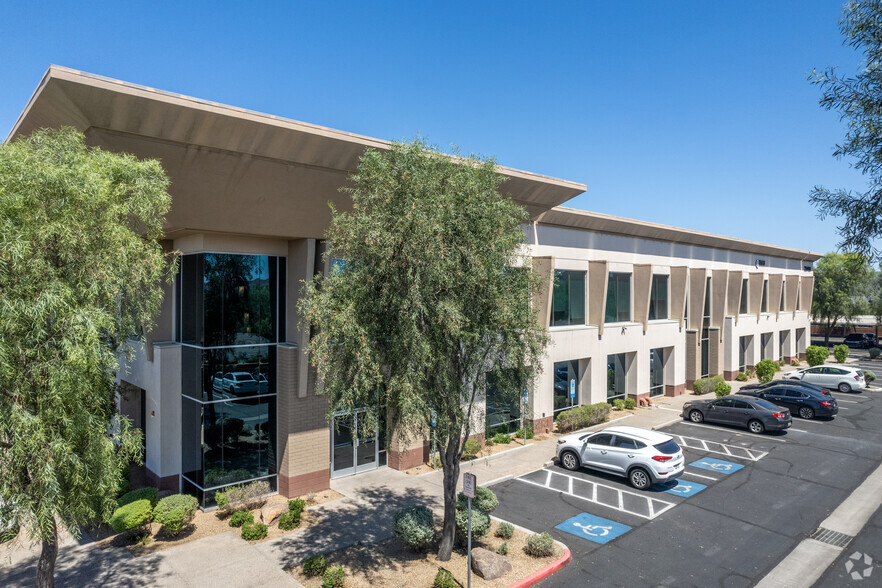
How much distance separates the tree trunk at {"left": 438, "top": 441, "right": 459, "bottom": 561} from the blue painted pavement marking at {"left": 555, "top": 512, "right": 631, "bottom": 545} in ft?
11.3

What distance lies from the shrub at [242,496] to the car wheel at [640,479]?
1116cm

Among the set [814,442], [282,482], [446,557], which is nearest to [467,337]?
[446,557]

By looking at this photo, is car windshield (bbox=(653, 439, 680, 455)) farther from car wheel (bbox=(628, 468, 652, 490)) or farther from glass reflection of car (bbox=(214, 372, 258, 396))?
glass reflection of car (bbox=(214, 372, 258, 396))

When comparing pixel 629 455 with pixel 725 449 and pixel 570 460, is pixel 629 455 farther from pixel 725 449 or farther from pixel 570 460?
pixel 725 449

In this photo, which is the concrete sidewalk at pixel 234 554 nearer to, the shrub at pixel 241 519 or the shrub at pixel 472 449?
the shrub at pixel 241 519

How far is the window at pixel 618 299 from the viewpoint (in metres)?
27.3

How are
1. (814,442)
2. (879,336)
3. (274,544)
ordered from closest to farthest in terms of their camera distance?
(274,544) < (814,442) < (879,336)

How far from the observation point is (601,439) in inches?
688

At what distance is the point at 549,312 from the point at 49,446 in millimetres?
18311

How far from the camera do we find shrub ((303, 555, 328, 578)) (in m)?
10.9

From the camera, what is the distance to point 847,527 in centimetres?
1337

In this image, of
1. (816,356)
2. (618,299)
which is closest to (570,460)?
(618,299)

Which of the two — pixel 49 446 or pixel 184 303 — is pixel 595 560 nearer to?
pixel 49 446

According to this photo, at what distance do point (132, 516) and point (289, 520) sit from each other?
12.0ft
